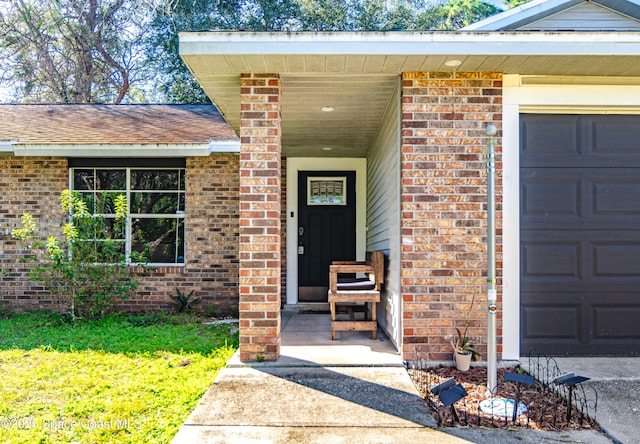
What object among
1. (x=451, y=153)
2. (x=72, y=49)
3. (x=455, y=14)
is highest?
(x=455, y=14)

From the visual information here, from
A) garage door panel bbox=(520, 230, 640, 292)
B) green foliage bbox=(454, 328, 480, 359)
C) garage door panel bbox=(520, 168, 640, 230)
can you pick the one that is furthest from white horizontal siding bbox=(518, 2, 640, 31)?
green foliage bbox=(454, 328, 480, 359)

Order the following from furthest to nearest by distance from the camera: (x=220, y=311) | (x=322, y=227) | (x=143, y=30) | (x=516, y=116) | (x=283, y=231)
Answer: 1. (x=143, y=30)
2. (x=322, y=227)
3. (x=283, y=231)
4. (x=220, y=311)
5. (x=516, y=116)

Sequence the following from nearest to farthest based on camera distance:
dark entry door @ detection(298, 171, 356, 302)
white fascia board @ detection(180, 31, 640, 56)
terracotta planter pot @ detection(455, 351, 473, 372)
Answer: white fascia board @ detection(180, 31, 640, 56)
terracotta planter pot @ detection(455, 351, 473, 372)
dark entry door @ detection(298, 171, 356, 302)

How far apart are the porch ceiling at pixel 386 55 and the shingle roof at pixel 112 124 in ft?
10.4

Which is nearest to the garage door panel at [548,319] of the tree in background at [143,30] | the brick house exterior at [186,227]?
the brick house exterior at [186,227]

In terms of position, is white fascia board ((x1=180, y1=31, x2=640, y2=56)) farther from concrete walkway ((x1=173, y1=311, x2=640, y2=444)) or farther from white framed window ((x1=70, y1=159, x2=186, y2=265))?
white framed window ((x1=70, y1=159, x2=186, y2=265))

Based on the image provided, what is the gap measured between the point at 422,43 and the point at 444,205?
4.62 ft

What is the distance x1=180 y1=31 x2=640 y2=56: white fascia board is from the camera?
4.04 m

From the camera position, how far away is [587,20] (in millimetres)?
5246

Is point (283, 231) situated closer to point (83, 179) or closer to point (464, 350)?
point (83, 179)

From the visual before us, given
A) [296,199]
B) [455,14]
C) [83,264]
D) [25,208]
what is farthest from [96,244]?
[455,14]

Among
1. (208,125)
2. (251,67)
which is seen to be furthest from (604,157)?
(208,125)

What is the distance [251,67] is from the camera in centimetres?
Result: 439

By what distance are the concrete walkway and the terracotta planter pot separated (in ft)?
1.57
